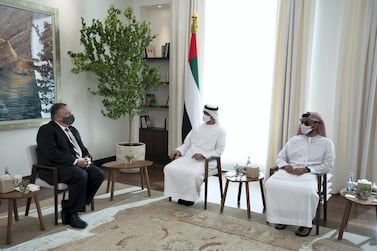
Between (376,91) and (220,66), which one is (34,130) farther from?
(376,91)

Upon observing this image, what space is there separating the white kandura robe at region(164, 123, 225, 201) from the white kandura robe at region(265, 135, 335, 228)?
0.77 metres

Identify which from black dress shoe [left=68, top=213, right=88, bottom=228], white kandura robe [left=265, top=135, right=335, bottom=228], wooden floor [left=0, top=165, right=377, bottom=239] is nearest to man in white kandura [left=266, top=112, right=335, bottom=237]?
white kandura robe [left=265, top=135, right=335, bottom=228]

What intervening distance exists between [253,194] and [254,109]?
1344 millimetres

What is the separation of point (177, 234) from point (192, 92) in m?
2.52

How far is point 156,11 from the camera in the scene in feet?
19.4

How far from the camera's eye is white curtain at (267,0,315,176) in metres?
4.22

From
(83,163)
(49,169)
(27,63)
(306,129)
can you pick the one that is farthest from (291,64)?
(27,63)

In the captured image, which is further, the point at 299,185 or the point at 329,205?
the point at 329,205

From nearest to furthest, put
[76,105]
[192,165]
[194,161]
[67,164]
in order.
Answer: [67,164] → [192,165] → [194,161] → [76,105]

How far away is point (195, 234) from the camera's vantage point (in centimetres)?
296

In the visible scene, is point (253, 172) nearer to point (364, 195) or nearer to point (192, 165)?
point (192, 165)

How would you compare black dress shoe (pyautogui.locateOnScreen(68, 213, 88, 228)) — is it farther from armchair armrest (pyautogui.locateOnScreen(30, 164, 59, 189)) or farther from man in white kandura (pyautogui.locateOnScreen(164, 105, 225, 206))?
man in white kandura (pyautogui.locateOnScreen(164, 105, 225, 206))

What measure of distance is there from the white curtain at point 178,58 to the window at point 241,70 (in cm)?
29

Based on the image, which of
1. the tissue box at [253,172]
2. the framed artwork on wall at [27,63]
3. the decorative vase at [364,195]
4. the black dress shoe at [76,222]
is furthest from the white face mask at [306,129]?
the framed artwork on wall at [27,63]
